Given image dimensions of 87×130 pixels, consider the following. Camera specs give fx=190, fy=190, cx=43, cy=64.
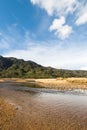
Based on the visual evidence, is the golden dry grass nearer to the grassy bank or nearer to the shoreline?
the shoreline

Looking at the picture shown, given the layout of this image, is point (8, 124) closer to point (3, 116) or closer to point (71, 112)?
point (3, 116)

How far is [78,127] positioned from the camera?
16594 millimetres

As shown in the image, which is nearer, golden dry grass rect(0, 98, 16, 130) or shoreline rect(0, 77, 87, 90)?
golden dry grass rect(0, 98, 16, 130)

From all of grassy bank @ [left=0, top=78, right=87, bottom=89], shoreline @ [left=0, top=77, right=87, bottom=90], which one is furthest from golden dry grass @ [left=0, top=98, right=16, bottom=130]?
grassy bank @ [left=0, top=78, right=87, bottom=89]

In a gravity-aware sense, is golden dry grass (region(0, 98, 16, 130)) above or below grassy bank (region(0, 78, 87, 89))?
below

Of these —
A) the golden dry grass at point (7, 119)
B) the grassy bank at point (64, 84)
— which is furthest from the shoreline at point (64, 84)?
the golden dry grass at point (7, 119)

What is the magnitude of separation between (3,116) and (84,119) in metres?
8.20

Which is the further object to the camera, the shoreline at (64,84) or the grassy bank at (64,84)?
the grassy bank at (64,84)

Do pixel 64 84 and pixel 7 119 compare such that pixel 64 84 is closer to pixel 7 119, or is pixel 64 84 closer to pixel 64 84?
pixel 64 84

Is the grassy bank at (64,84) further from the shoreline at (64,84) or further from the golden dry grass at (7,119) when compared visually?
the golden dry grass at (7,119)

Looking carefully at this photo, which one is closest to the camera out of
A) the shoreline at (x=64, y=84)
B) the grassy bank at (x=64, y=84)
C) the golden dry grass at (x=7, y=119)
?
the golden dry grass at (x=7, y=119)

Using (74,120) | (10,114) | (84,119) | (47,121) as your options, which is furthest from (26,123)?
(84,119)

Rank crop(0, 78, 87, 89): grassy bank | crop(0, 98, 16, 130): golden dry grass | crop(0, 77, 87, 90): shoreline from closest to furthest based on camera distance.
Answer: crop(0, 98, 16, 130): golden dry grass < crop(0, 77, 87, 90): shoreline < crop(0, 78, 87, 89): grassy bank

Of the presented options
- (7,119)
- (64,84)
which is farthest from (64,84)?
(7,119)
